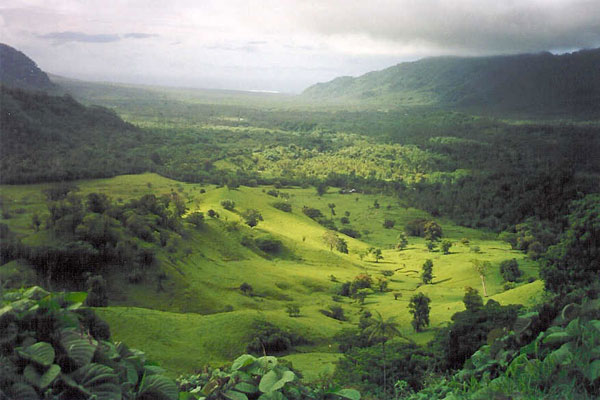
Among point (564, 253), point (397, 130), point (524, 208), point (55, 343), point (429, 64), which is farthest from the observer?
point (429, 64)

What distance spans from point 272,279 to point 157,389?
663 centimetres

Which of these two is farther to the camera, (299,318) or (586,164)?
(586,164)

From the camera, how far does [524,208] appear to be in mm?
11797

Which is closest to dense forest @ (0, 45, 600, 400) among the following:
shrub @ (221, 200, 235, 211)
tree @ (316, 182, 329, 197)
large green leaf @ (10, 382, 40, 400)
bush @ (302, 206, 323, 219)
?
large green leaf @ (10, 382, 40, 400)

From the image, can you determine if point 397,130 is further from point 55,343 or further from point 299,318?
point 55,343

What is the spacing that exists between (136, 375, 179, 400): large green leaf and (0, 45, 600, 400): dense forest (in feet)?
0.03

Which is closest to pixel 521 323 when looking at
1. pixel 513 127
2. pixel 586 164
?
pixel 586 164

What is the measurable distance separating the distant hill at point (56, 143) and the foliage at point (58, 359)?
7038mm

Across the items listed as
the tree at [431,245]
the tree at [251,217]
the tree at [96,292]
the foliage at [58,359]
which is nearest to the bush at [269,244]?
the tree at [251,217]

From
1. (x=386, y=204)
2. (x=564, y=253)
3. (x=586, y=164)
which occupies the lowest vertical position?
(x=386, y=204)

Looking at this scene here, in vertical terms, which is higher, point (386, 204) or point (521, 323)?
point (521, 323)

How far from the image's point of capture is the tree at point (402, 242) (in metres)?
14.4

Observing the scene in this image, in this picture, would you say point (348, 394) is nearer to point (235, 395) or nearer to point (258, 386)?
point (258, 386)

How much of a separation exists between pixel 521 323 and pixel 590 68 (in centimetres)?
1157
